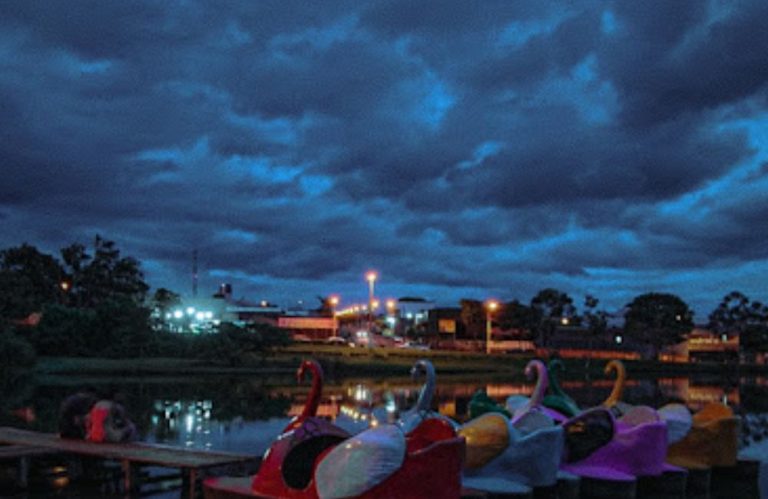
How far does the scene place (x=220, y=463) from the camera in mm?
13133

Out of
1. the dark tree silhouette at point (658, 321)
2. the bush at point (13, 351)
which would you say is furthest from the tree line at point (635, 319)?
the bush at point (13, 351)

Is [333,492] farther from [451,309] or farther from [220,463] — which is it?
[451,309]

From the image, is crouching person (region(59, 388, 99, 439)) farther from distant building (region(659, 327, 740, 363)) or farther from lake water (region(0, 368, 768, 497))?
distant building (region(659, 327, 740, 363))

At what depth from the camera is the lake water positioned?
2405 cm

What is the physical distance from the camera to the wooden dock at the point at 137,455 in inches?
517

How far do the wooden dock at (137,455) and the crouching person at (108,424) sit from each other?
207 millimetres

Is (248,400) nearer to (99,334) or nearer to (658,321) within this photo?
(99,334)

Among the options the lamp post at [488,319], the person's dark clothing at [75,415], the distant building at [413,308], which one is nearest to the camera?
the person's dark clothing at [75,415]

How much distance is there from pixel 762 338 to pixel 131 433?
4310 inches

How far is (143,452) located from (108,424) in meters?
1.47

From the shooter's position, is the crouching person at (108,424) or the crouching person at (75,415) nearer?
the crouching person at (108,424)

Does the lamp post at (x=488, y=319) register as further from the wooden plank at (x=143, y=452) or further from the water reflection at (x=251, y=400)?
the wooden plank at (x=143, y=452)

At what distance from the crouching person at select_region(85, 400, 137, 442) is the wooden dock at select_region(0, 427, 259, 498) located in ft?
0.68

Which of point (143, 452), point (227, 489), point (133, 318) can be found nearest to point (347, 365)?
point (133, 318)
